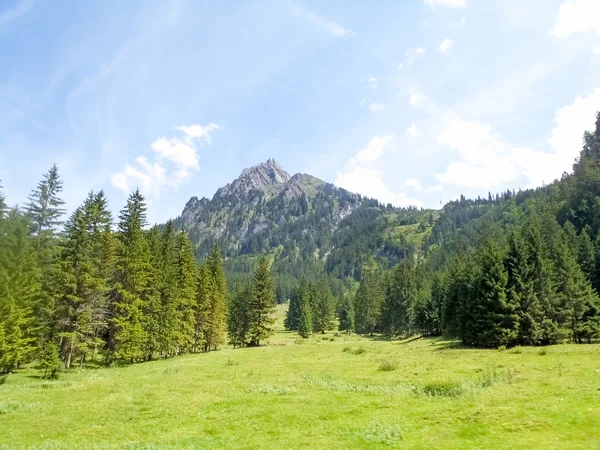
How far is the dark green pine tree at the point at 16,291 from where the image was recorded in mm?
37812

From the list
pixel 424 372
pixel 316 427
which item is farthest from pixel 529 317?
pixel 316 427

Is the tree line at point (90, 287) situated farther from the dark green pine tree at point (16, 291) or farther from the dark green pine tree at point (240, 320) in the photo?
the dark green pine tree at point (240, 320)

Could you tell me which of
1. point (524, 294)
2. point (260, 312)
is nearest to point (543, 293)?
point (524, 294)

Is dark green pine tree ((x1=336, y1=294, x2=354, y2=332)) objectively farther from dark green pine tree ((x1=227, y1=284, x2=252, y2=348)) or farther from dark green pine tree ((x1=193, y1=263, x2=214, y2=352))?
dark green pine tree ((x1=193, y1=263, x2=214, y2=352))

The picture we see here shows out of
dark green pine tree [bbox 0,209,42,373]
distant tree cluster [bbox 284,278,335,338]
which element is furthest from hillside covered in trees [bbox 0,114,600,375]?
distant tree cluster [bbox 284,278,335,338]

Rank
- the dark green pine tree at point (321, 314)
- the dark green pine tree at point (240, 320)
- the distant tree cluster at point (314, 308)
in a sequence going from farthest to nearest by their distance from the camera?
1. the dark green pine tree at point (321, 314)
2. the distant tree cluster at point (314, 308)
3. the dark green pine tree at point (240, 320)

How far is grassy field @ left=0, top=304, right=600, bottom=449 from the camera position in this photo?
14352 millimetres

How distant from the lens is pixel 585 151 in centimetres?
14438

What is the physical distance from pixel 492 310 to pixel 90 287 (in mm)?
56049

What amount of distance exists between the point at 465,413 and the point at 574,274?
55489mm

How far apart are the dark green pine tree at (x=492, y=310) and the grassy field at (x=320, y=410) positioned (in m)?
18.4

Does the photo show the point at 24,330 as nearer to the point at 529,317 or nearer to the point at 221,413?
the point at 221,413

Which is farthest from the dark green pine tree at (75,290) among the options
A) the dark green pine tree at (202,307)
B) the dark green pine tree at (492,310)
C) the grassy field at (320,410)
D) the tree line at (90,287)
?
the dark green pine tree at (492,310)

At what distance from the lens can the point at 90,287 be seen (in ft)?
154
